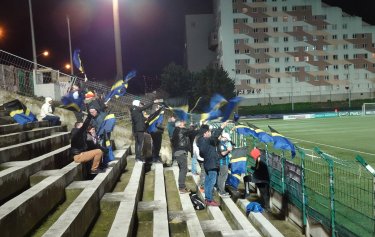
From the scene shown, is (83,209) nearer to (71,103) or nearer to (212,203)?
(212,203)

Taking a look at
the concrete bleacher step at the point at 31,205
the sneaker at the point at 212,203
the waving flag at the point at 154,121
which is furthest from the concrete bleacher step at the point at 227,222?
the waving flag at the point at 154,121

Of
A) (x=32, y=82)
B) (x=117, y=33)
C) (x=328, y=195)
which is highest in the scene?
(x=117, y=33)

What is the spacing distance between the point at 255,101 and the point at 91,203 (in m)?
73.7

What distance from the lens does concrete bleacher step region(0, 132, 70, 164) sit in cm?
730

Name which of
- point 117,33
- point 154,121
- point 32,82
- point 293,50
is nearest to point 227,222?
point 154,121

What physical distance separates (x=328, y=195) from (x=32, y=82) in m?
13.5

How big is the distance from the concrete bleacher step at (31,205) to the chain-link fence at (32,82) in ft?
28.1

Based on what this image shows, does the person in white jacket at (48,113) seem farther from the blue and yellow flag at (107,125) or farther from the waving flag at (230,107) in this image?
the waving flag at (230,107)

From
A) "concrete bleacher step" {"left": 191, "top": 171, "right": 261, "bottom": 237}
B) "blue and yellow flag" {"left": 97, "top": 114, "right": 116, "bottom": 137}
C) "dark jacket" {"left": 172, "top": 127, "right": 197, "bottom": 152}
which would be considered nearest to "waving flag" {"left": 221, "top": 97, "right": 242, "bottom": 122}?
"dark jacket" {"left": 172, "top": 127, "right": 197, "bottom": 152}

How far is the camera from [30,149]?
8.40m

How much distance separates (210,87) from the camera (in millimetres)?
Answer: 69375

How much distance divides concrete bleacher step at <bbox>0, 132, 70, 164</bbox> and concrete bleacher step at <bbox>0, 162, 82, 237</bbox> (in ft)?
3.37

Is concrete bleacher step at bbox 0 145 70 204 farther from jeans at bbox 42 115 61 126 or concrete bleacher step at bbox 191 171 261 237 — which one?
jeans at bbox 42 115 61 126

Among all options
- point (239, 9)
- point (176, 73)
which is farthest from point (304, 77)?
point (176, 73)
